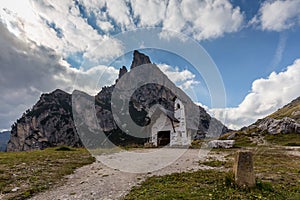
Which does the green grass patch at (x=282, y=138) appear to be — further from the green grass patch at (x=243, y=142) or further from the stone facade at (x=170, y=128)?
the stone facade at (x=170, y=128)

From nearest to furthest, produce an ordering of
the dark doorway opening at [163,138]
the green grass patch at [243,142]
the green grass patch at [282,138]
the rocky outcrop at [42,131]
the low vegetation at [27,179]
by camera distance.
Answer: the low vegetation at [27,179] → the green grass patch at [243,142] → the dark doorway opening at [163,138] → the green grass patch at [282,138] → the rocky outcrop at [42,131]

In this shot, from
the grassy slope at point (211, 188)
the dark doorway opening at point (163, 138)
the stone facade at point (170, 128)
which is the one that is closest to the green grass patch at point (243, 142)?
the stone facade at point (170, 128)

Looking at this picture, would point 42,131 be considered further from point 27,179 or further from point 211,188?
point 211,188

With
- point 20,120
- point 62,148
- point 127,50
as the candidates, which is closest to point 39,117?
point 20,120

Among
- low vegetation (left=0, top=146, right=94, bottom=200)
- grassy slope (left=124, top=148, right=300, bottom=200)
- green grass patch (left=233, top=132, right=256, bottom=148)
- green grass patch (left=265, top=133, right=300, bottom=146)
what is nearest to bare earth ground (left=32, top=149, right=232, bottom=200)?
low vegetation (left=0, top=146, right=94, bottom=200)

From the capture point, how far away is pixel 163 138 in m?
36.5

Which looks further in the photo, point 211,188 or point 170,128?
point 170,128

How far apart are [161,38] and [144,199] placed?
1202 cm

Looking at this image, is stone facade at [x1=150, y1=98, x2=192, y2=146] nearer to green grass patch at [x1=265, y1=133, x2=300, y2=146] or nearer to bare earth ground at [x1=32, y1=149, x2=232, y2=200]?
green grass patch at [x1=265, y1=133, x2=300, y2=146]

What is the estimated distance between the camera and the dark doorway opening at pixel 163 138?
119 feet

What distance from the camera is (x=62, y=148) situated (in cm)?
2852

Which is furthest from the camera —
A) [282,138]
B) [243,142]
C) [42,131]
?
[42,131]

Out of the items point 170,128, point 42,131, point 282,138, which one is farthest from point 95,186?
point 42,131

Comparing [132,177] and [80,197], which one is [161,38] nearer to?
[132,177]
